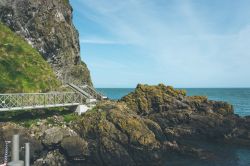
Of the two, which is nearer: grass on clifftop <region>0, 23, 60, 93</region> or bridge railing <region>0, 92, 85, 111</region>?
bridge railing <region>0, 92, 85, 111</region>

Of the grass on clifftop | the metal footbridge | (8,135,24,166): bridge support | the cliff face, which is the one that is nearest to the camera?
(8,135,24,166): bridge support

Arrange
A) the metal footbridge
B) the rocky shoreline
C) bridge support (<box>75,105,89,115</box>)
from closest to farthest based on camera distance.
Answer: the rocky shoreline → the metal footbridge → bridge support (<box>75,105,89,115</box>)

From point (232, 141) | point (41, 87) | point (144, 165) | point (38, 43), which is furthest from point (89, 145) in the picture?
point (38, 43)

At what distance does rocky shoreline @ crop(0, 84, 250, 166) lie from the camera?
4712 cm

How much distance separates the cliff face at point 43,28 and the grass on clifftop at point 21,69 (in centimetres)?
661

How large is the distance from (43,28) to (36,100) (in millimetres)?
30614

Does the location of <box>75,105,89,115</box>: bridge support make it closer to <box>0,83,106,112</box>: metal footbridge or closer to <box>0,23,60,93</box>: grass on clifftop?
<box>0,83,106,112</box>: metal footbridge

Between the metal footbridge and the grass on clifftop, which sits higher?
the grass on clifftop

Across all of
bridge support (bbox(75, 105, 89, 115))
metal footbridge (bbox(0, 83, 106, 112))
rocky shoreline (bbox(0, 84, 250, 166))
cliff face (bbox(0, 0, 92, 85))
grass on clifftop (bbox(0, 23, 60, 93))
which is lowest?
rocky shoreline (bbox(0, 84, 250, 166))

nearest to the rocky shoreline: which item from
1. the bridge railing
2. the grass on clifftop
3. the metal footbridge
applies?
the metal footbridge

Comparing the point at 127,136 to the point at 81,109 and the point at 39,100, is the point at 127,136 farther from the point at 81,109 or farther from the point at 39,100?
the point at 39,100

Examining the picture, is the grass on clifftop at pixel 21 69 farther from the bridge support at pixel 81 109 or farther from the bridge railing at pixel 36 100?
the bridge support at pixel 81 109

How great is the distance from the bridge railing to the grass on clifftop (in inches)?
151

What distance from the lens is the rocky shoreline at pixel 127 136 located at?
155ft
